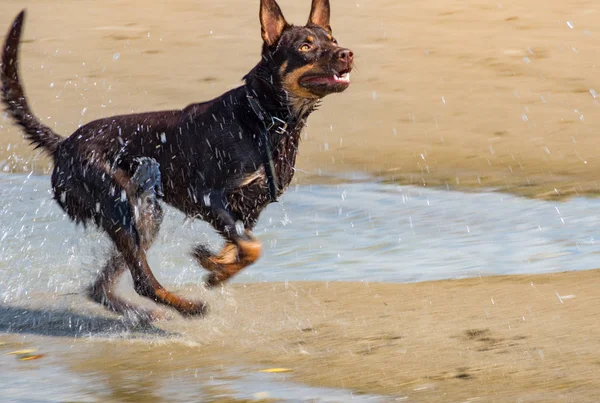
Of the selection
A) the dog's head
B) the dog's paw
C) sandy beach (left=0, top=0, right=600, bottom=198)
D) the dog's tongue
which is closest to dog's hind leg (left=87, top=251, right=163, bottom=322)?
the dog's paw

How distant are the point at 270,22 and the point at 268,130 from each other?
0.56m

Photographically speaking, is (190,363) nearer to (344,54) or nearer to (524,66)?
(344,54)

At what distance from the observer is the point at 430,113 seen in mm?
10133

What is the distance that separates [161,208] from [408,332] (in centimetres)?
155

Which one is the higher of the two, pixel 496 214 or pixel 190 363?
pixel 190 363

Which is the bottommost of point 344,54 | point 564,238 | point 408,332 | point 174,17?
point 174,17

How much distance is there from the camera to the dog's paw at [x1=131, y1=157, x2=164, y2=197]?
5.66 meters

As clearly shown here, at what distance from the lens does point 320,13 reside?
19.1 feet

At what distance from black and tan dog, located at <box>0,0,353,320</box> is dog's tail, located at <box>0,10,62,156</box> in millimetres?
34

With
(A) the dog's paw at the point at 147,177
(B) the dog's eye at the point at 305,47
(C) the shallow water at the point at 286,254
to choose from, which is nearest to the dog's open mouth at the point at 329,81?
(B) the dog's eye at the point at 305,47

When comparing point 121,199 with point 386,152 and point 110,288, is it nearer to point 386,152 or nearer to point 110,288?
point 110,288

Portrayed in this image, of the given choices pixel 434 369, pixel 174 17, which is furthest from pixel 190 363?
pixel 174 17

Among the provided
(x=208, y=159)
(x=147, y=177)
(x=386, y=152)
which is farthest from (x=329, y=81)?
(x=386, y=152)

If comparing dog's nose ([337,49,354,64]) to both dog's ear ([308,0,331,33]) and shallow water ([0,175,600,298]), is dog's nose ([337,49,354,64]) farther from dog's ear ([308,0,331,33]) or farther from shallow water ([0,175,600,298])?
shallow water ([0,175,600,298])
